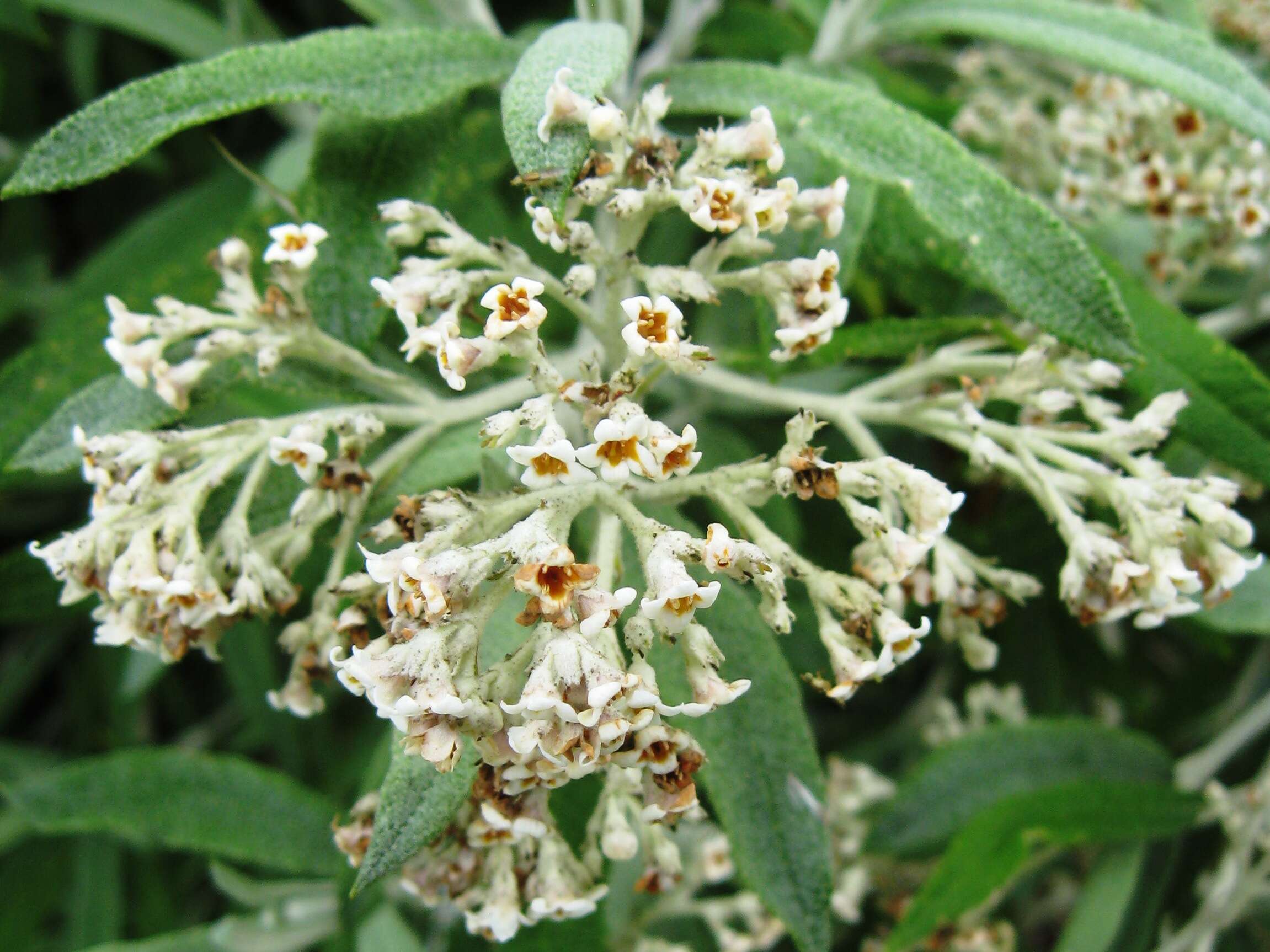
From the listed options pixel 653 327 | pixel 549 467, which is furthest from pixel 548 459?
pixel 653 327

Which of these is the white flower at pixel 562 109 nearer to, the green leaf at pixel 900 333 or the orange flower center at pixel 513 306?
the orange flower center at pixel 513 306

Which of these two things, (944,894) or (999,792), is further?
(999,792)

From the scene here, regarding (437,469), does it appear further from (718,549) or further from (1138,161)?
(1138,161)

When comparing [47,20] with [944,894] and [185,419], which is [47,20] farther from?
[944,894]

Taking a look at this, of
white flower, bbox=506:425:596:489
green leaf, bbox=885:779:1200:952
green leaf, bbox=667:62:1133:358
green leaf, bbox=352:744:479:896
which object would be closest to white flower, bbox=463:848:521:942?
green leaf, bbox=352:744:479:896

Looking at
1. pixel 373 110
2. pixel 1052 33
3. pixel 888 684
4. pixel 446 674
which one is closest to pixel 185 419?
pixel 373 110

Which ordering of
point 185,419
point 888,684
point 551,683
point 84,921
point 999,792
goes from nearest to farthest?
point 551,683
point 185,419
point 999,792
point 84,921
point 888,684
